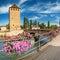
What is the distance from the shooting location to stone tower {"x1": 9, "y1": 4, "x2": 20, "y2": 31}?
102 meters

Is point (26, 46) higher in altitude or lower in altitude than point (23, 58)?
higher

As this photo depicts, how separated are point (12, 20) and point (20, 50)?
9639 centimetres

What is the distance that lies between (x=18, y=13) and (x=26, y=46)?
101 meters

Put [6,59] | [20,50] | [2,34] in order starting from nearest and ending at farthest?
[20,50], [6,59], [2,34]

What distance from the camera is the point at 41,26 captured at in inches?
4540

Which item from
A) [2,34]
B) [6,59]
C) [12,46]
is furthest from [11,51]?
[2,34]

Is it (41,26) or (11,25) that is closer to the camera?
(11,25)

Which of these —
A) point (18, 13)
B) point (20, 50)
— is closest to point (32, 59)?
point (20, 50)

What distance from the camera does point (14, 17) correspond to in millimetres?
104625

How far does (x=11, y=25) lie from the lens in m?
102

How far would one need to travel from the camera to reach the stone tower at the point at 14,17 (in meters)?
102

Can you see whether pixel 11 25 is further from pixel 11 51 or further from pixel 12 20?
pixel 11 51

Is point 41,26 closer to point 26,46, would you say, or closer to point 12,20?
point 12,20

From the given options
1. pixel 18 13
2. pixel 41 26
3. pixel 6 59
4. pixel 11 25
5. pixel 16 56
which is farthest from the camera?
pixel 41 26
